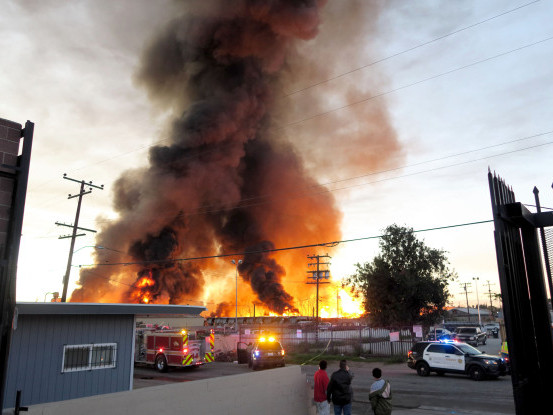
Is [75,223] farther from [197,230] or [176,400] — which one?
[197,230]

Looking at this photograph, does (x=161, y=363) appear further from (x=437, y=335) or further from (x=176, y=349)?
(x=437, y=335)

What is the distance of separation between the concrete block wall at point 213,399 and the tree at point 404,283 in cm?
1927

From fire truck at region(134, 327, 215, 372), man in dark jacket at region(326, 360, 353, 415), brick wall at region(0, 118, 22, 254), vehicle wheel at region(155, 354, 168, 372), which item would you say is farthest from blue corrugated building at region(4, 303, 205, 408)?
vehicle wheel at region(155, 354, 168, 372)

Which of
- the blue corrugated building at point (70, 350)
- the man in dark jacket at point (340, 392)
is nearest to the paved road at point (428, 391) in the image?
Result: the man in dark jacket at point (340, 392)

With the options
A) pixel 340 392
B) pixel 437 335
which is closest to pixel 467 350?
pixel 340 392

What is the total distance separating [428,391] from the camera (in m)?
14.1

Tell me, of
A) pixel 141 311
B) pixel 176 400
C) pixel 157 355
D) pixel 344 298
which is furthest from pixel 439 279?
pixel 344 298

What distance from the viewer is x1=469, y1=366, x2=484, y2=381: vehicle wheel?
16234 millimetres

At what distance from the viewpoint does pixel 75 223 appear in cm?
2778

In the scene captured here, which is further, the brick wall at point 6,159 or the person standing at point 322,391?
the person standing at point 322,391

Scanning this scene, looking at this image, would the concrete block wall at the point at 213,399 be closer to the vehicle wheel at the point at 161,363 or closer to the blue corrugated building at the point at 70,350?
the blue corrugated building at the point at 70,350

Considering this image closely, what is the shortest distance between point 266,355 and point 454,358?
897 cm

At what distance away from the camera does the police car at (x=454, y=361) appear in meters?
16.2

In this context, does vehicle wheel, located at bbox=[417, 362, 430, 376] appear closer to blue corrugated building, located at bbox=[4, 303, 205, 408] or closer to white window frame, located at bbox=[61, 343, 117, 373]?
blue corrugated building, located at bbox=[4, 303, 205, 408]
